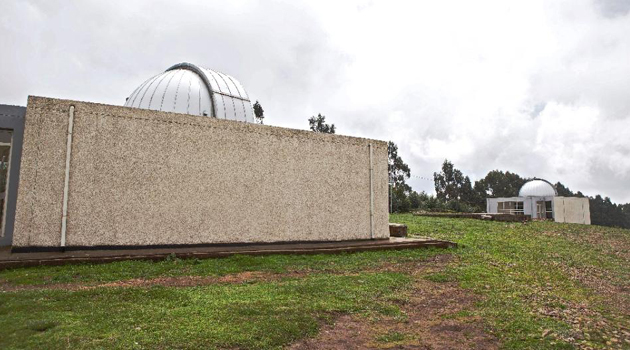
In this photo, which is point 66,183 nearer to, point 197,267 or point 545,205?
point 197,267

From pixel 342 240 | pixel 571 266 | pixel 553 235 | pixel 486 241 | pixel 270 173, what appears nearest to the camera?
pixel 571 266

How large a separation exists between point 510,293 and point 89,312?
6.13 m

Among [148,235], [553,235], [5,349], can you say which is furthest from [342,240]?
[553,235]

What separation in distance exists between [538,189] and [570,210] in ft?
10.7

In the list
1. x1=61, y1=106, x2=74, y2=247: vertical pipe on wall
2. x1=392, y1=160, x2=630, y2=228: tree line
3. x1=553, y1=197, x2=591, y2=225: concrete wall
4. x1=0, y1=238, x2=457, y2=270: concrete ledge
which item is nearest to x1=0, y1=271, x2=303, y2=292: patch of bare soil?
x1=0, y1=238, x2=457, y2=270: concrete ledge

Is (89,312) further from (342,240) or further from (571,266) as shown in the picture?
(571,266)

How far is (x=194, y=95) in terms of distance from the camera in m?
11.7

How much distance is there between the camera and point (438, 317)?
5.25m

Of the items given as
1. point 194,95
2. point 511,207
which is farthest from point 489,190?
point 194,95

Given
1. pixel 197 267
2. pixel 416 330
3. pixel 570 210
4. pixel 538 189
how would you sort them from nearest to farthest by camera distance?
pixel 416 330, pixel 197 267, pixel 570 210, pixel 538 189

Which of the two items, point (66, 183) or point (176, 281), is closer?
point (176, 281)

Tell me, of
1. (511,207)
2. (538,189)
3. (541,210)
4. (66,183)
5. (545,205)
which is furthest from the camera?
Result: (511,207)

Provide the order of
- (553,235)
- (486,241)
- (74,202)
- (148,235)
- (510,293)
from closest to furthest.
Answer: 1. (510,293)
2. (74,202)
3. (148,235)
4. (486,241)
5. (553,235)

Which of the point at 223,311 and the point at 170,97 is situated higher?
the point at 170,97
